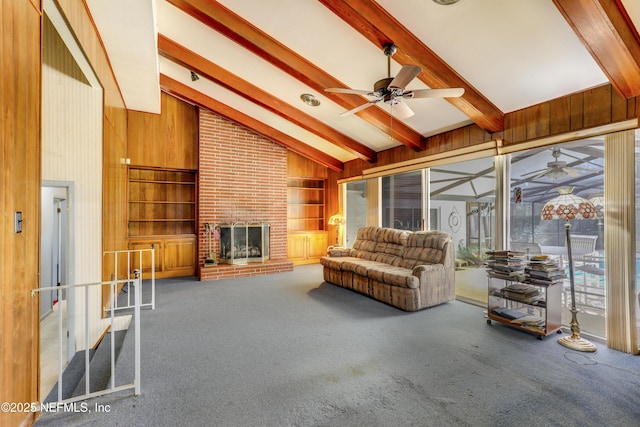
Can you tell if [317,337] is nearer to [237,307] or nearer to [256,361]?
[256,361]

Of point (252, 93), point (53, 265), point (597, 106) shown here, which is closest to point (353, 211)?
point (252, 93)

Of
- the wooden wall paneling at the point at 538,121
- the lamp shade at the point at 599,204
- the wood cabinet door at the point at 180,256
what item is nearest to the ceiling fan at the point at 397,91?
the wooden wall paneling at the point at 538,121

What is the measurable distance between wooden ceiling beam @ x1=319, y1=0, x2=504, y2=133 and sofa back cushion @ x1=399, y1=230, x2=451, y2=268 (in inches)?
65.8

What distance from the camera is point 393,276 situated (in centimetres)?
408

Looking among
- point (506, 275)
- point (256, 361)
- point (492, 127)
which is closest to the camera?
point (256, 361)

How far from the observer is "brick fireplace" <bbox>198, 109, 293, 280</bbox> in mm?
6316

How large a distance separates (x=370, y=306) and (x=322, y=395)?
2.17 metres

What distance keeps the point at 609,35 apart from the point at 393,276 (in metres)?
3.12

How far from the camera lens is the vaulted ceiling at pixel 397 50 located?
2.55 m

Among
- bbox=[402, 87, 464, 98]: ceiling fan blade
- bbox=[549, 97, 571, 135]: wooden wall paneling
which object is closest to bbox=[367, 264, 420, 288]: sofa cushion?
bbox=[402, 87, 464, 98]: ceiling fan blade

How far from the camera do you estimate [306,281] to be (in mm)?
5773

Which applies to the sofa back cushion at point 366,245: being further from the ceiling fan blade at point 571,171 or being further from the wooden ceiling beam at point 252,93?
the ceiling fan blade at point 571,171

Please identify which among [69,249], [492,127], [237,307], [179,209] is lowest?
[237,307]

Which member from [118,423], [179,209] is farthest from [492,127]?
[179,209]
